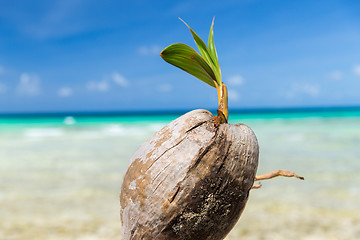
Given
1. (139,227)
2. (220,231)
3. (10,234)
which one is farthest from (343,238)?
(10,234)

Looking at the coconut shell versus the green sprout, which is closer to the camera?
the coconut shell

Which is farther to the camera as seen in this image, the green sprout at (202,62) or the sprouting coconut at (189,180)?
the green sprout at (202,62)

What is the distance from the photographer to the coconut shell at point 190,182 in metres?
2.13

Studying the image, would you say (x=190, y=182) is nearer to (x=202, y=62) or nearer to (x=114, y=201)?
(x=202, y=62)

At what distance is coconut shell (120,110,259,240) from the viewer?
2135 millimetres

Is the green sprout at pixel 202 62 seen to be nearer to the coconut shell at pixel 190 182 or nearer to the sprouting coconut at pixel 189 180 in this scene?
the sprouting coconut at pixel 189 180

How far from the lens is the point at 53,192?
259 inches

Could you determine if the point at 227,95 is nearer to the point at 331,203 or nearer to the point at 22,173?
the point at 331,203

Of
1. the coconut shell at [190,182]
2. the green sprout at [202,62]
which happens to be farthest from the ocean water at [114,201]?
the green sprout at [202,62]

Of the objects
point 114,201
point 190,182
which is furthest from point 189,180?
point 114,201

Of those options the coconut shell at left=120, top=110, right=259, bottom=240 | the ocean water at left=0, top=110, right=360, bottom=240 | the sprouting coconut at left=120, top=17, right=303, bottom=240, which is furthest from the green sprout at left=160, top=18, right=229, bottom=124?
the ocean water at left=0, top=110, right=360, bottom=240

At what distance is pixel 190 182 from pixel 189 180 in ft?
0.05

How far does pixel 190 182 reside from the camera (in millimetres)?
2121

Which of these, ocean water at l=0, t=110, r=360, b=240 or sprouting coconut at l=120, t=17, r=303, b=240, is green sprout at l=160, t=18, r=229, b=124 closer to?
sprouting coconut at l=120, t=17, r=303, b=240
